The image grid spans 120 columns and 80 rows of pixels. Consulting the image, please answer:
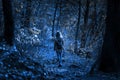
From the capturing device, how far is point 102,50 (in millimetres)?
10453

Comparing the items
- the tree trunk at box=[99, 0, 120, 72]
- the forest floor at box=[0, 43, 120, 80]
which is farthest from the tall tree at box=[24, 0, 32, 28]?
the tree trunk at box=[99, 0, 120, 72]

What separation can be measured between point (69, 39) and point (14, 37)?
1970 millimetres

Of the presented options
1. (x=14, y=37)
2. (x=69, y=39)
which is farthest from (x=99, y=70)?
(x=14, y=37)

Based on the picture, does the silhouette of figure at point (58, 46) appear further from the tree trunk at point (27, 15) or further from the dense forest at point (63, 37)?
the tree trunk at point (27, 15)

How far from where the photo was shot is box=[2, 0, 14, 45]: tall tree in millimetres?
9523

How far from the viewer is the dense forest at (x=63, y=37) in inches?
369

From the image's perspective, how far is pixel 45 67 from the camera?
9.48 metres

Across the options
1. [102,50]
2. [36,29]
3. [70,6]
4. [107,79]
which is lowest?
[107,79]

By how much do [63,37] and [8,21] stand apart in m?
1.95

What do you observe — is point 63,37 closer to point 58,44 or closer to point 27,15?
point 58,44

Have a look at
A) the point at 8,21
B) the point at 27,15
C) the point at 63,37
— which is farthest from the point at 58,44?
the point at 8,21

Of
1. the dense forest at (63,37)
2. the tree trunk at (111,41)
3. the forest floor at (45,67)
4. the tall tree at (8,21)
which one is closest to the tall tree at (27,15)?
the dense forest at (63,37)

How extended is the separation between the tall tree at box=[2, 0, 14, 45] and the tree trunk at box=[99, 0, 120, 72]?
129 inches

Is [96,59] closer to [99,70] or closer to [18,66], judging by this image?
[99,70]
